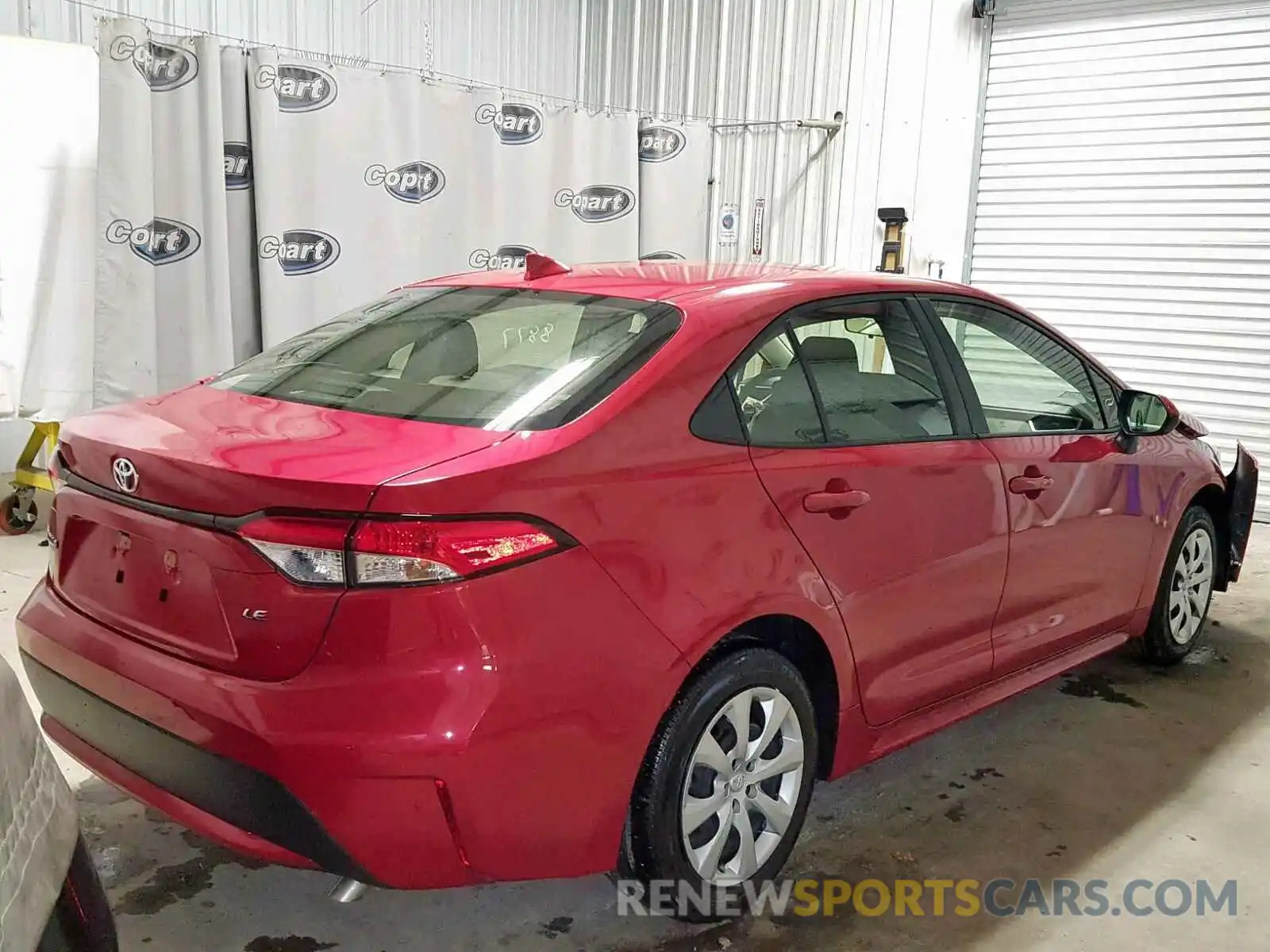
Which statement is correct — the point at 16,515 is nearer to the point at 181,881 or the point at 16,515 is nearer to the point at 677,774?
the point at 181,881

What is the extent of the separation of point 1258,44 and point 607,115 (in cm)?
392

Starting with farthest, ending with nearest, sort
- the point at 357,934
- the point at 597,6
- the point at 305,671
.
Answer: the point at 597,6 < the point at 357,934 < the point at 305,671

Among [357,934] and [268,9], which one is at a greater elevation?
[268,9]

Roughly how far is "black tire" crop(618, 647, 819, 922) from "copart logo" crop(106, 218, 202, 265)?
405 centimetres

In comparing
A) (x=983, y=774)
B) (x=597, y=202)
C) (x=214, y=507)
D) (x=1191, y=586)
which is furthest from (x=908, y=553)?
(x=597, y=202)

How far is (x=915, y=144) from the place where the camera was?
7535 millimetres

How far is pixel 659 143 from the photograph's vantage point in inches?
288

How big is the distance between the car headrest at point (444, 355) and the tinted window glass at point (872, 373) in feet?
2.38

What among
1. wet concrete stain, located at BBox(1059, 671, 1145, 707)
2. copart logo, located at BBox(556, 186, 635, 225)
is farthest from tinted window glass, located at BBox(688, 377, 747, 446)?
copart logo, located at BBox(556, 186, 635, 225)

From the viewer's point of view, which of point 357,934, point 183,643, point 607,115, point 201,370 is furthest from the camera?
point 607,115

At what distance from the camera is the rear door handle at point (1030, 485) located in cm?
274

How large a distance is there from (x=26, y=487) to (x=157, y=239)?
1339 millimetres

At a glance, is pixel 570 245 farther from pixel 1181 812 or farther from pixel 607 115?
→ pixel 1181 812

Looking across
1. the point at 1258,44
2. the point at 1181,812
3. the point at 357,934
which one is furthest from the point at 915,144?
the point at 357,934
